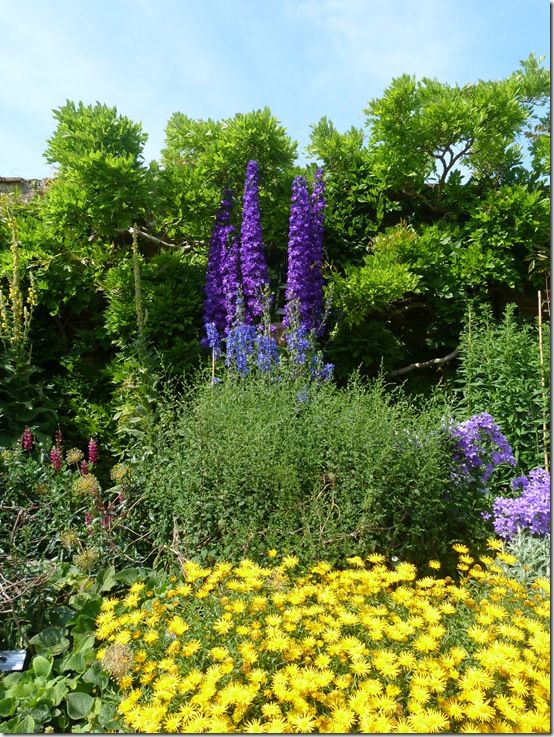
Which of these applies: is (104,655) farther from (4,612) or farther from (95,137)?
A: (95,137)

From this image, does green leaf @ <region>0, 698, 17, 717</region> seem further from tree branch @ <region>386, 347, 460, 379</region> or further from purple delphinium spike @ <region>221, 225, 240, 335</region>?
tree branch @ <region>386, 347, 460, 379</region>

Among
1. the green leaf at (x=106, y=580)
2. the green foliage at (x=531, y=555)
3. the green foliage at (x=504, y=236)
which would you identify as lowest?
the green foliage at (x=531, y=555)

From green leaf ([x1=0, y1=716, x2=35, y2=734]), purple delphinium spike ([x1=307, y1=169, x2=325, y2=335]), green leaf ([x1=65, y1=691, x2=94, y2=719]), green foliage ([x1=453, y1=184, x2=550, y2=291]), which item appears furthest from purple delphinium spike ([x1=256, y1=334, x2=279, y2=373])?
green leaf ([x1=0, y1=716, x2=35, y2=734])

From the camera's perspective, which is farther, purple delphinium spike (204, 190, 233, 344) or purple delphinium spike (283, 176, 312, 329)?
purple delphinium spike (204, 190, 233, 344)

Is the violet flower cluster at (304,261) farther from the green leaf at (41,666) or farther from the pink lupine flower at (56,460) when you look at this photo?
the green leaf at (41,666)

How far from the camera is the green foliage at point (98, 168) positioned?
462 cm

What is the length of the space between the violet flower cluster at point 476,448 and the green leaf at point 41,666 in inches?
80.7

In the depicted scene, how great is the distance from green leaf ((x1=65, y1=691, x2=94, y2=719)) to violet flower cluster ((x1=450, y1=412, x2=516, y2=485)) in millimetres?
1996

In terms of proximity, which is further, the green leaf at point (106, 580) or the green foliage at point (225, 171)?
the green foliage at point (225, 171)

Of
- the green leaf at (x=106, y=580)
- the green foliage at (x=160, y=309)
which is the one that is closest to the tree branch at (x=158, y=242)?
the green foliage at (x=160, y=309)

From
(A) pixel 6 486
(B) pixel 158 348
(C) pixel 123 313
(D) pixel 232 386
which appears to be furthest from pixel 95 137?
(A) pixel 6 486

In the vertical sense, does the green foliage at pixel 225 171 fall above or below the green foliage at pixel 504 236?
above

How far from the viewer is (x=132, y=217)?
490 cm

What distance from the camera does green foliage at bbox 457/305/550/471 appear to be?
13.4 ft
